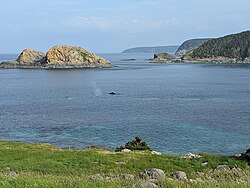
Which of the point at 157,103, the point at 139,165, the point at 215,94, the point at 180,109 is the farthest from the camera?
the point at 215,94

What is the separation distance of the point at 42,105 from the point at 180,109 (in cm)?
3712

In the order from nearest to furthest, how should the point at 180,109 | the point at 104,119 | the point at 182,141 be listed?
the point at 182,141 → the point at 104,119 → the point at 180,109

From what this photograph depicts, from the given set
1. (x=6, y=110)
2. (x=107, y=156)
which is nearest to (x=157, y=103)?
(x=6, y=110)

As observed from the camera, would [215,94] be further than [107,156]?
Yes

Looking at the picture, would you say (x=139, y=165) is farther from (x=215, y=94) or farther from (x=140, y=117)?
(x=215, y=94)

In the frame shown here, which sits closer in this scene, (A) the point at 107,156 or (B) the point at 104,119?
(A) the point at 107,156

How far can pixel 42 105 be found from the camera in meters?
93.9

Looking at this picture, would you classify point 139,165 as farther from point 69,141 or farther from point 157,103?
point 157,103

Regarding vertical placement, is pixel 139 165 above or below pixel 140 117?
above

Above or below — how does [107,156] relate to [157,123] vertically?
above

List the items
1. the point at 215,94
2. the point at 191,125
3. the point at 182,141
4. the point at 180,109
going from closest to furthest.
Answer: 1. the point at 182,141
2. the point at 191,125
3. the point at 180,109
4. the point at 215,94

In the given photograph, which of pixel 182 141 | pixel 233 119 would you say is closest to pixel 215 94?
pixel 233 119

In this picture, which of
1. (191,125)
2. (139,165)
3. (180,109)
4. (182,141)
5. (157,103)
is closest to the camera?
(139,165)

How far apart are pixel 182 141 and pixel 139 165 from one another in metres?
30.6
